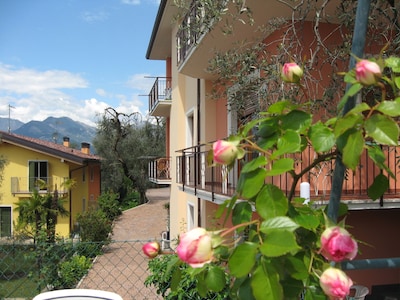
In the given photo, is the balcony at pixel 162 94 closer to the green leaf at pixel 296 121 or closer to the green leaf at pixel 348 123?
the green leaf at pixel 296 121

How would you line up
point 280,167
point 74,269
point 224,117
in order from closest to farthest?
point 280,167, point 224,117, point 74,269

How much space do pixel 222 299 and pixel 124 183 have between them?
106 ft

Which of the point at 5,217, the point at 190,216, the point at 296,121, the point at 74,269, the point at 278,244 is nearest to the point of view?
the point at 278,244

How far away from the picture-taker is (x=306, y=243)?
3.30ft

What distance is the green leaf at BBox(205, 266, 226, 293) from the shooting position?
1.06 m

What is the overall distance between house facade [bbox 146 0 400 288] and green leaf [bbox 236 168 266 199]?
186 mm

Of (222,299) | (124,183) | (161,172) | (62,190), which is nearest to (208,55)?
(222,299)

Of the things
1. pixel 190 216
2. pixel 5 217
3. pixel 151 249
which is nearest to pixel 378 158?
pixel 151 249

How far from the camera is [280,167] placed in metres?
0.91

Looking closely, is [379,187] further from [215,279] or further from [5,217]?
[5,217]

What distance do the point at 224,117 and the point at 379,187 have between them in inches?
372

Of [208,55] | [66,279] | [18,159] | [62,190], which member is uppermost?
[208,55]

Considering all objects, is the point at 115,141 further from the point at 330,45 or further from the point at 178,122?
the point at 330,45

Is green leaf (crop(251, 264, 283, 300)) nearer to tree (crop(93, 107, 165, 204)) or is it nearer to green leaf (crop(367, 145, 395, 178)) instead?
green leaf (crop(367, 145, 395, 178))
